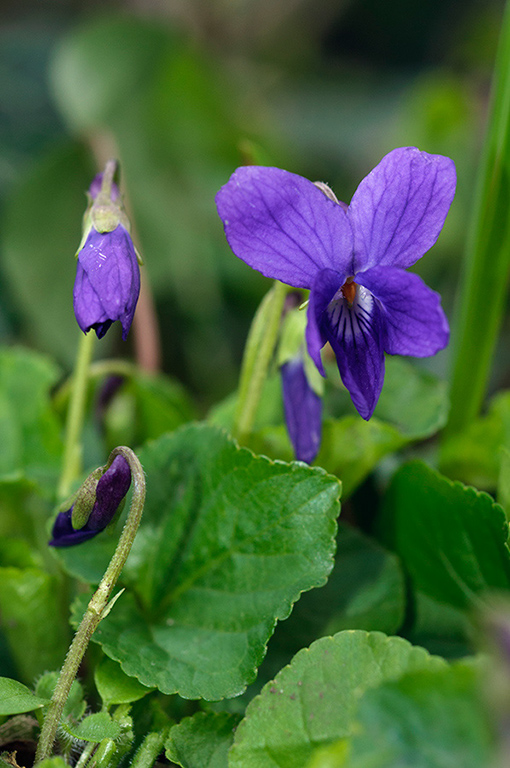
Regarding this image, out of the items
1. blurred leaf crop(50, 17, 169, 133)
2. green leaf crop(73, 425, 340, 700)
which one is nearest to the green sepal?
green leaf crop(73, 425, 340, 700)

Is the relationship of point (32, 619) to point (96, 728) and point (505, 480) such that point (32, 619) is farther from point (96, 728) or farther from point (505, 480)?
point (505, 480)

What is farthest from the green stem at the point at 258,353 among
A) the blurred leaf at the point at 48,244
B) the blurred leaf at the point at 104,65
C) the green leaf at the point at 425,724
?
the blurred leaf at the point at 104,65

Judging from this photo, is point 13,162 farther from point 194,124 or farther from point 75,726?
point 75,726

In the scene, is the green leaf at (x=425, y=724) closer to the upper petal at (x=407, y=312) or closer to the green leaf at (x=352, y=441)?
the upper petal at (x=407, y=312)

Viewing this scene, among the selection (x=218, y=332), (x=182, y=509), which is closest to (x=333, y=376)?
(x=182, y=509)

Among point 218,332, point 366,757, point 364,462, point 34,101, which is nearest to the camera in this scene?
point 366,757

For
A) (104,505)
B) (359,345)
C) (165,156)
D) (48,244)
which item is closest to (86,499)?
(104,505)

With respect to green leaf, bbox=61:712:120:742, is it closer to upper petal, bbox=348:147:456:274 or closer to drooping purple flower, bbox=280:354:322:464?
drooping purple flower, bbox=280:354:322:464
